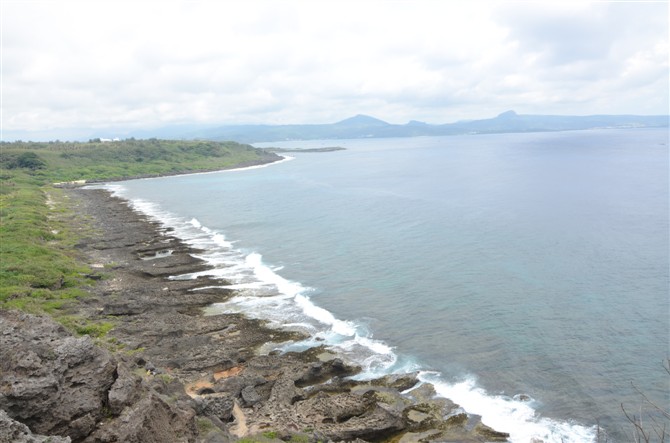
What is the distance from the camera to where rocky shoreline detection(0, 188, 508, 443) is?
1480cm

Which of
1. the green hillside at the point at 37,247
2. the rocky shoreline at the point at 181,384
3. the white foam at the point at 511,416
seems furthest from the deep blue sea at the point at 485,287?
the green hillside at the point at 37,247

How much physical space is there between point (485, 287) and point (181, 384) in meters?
28.3

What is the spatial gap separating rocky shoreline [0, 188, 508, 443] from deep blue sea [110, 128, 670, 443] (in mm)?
2621

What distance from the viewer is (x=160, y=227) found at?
75.3 metres

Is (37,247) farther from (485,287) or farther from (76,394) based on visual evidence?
(485,287)

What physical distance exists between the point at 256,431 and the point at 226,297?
70.3 feet

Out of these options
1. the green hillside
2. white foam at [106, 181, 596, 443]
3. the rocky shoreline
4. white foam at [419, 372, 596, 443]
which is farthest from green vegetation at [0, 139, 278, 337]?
white foam at [419, 372, 596, 443]

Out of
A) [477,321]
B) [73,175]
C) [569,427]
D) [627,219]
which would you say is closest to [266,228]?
[477,321]

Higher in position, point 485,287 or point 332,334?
point 485,287

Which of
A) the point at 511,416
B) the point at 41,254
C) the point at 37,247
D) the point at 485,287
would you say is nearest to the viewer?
the point at 511,416

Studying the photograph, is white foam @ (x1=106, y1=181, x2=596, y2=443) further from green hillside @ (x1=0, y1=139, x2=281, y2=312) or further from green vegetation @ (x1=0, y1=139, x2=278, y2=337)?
green hillside @ (x1=0, y1=139, x2=281, y2=312)

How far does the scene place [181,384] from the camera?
2344 centimetres

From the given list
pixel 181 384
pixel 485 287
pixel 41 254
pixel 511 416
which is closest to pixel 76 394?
pixel 181 384

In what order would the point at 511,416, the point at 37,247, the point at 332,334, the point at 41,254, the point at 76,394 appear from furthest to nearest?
the point at 37,247, the point at 41,254, the point at 332,334, the point at 511,416, the point at 76,394
